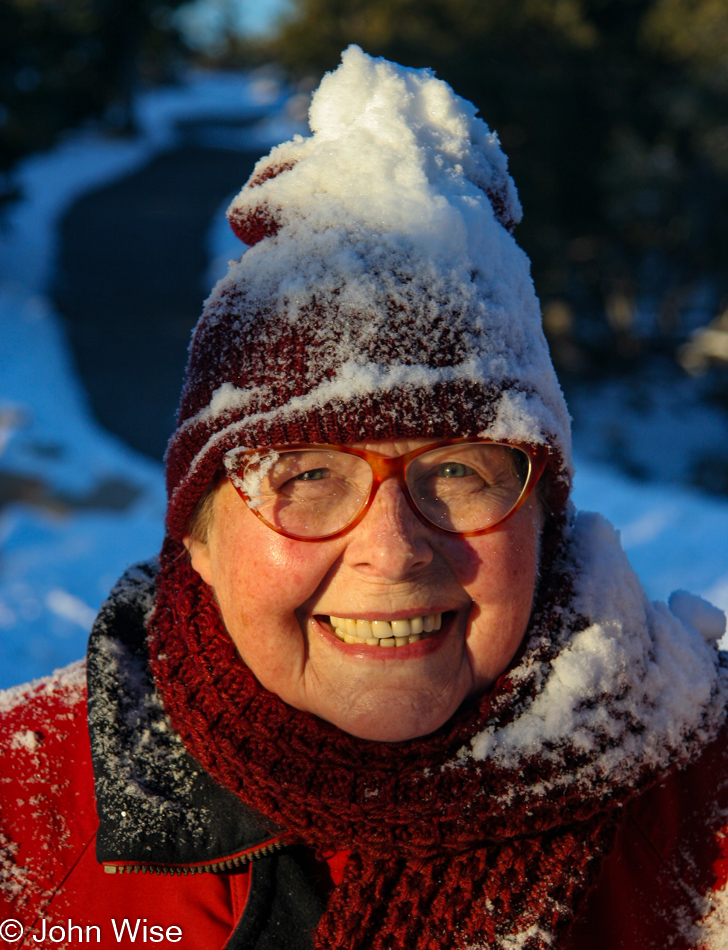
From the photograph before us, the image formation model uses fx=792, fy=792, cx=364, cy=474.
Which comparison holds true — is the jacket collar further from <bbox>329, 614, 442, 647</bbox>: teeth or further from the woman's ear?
<bbox>329, 614, 442, 647</bbox>: teeth

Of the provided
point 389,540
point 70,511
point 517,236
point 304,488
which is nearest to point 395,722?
point 389,540

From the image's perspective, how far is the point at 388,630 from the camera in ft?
4.57

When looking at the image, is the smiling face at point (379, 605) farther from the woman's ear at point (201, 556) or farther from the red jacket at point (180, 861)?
the red jacket at point (180, 861)

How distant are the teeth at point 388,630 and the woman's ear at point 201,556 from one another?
29 cm

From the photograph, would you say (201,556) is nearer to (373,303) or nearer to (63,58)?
(373,303)

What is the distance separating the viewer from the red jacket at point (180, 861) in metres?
1.45

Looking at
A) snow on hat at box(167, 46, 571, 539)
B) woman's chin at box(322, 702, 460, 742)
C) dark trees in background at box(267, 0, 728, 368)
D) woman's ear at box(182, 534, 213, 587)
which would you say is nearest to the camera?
snow on hat at box(167, 46, 571, 539)

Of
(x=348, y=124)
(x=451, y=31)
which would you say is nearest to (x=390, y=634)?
(x=348, y=124)

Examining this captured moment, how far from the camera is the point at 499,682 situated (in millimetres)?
1465

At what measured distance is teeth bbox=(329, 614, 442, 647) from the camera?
4.58 feet

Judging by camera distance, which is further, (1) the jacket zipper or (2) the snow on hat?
(1) the jacket zipper

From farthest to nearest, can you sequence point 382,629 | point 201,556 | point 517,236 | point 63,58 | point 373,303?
point 63,58 → point 517,236 → point 201,556 → point 382,629 → point 373,303

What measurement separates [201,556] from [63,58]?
14719 mm

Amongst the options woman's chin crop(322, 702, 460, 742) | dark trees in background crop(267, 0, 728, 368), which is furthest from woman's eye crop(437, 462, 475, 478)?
dark trees in background crop(267, 0, 728, 368)
